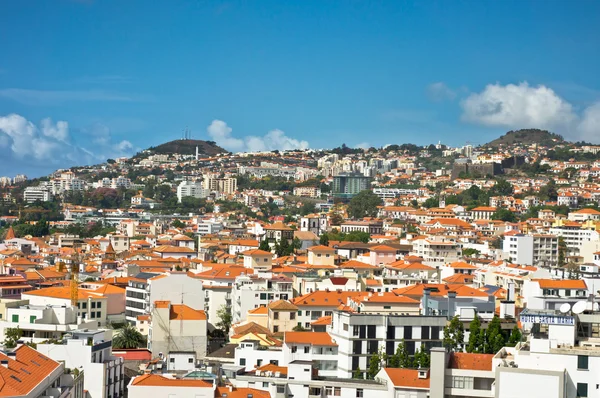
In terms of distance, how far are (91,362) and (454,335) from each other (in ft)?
37.1

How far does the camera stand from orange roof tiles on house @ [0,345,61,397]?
2241 centimetres

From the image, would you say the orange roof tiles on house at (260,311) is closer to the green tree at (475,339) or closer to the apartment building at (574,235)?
the green tree at (475,339)

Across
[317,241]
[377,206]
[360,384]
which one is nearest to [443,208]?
[377,206]

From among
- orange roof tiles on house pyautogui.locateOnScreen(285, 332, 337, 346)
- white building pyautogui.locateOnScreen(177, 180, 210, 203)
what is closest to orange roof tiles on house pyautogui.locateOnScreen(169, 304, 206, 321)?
orange roof tiles on house pyautogui.locateOnScreen(285, 332, 337, 346)

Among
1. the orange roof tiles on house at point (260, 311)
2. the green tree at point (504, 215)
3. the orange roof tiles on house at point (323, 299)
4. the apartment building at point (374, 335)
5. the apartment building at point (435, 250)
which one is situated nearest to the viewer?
the apartment building at point (374, 335)

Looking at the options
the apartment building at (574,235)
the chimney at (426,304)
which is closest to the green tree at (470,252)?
the apartment building at (574,235)

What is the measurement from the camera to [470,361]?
25344 mm

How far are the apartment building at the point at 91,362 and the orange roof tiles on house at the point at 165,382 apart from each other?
336 cm

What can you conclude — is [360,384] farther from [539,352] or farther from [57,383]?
[57,383]

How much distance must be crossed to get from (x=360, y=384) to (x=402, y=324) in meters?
7.74

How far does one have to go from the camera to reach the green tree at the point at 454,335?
3388 centimetres

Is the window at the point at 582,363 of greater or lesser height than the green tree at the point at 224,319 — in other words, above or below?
above

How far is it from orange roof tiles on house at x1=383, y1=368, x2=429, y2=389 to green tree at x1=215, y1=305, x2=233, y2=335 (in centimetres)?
2021

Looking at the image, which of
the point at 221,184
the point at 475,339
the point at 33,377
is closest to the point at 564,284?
the point at 475,339
